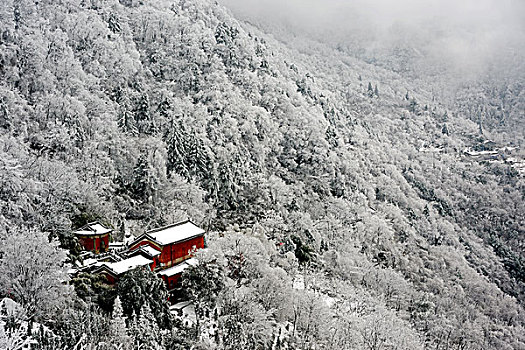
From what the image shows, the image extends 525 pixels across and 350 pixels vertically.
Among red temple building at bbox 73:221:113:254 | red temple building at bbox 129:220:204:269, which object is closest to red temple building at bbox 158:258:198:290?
red temple building at bbox 129:220:204:269

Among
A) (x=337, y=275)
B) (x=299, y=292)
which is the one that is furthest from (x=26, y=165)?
(x=337, y=275)

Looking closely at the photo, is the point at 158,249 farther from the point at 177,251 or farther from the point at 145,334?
the point at 145,334

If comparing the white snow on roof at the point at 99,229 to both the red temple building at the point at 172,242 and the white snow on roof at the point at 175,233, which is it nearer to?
the red temple building at the point at 172,242

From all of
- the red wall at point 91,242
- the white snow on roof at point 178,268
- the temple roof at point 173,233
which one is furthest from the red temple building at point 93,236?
the white snow on roof at point 178,268

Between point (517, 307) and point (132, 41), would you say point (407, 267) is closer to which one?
point (517, 307)

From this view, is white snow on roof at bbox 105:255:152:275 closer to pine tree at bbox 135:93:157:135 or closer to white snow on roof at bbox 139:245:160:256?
white snow on roof at bbox 139:245:160:256

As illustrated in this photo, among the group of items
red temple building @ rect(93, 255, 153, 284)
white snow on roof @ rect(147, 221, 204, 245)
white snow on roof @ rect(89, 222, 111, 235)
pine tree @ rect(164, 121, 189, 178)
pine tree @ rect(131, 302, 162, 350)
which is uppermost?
pine tree @ rect(164, 121, 189, 178)
